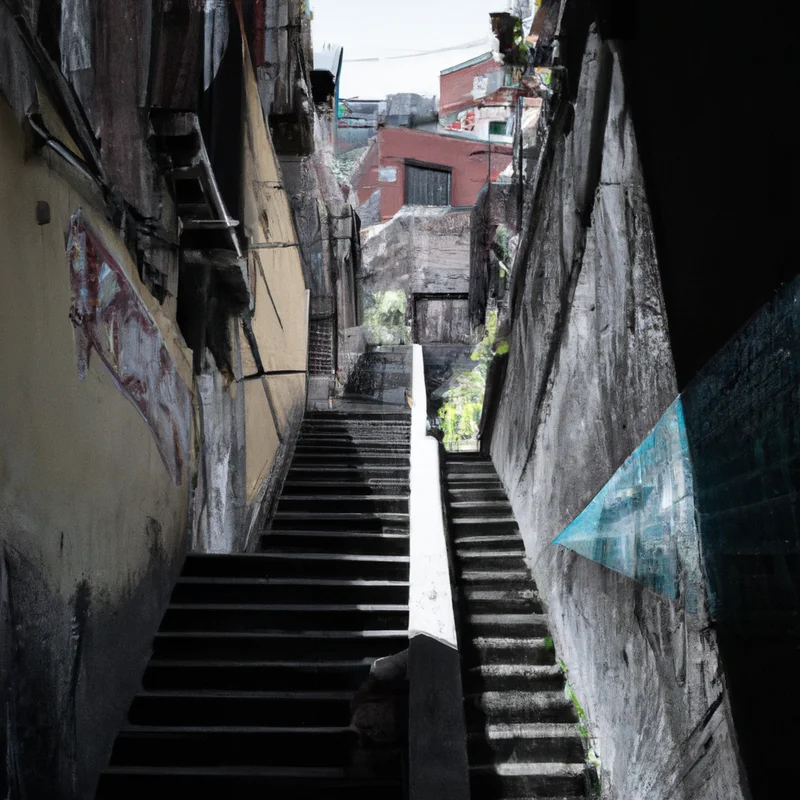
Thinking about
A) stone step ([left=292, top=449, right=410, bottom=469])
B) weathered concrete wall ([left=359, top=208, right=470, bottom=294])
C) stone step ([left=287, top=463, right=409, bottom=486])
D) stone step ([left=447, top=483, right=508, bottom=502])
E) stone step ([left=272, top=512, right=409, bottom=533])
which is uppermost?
weathered concrete wall ([left=359, top=208, right=470, bottom=294])

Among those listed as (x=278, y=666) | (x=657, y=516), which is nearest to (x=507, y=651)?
(x=278, y=666)

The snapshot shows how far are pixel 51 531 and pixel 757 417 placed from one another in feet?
9.93

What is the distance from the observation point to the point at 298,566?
6023mm

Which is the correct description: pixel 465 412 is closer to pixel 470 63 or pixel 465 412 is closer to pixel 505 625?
pixel 505 625

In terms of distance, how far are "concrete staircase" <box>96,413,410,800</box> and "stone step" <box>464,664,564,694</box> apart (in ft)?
1.78

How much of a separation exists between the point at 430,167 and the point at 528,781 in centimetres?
2664

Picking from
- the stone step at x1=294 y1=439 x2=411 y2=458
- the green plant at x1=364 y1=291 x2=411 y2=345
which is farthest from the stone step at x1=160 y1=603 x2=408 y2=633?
the green plant at x1=364 y1=291 x2=411 y2=345

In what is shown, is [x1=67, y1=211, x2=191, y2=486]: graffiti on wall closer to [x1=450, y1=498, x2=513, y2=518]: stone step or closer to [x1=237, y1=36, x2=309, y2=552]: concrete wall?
[x1=237, y1=36, x2=309, y2=552]: concrete wall

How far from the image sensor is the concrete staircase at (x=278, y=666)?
164 inches

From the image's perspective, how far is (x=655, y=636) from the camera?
11.0ft

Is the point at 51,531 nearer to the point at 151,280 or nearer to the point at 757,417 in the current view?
the point at 151,280

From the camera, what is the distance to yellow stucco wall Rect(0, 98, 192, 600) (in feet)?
10.2

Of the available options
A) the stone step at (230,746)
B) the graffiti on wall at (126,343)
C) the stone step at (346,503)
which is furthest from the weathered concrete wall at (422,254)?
the stone step at (230,746)

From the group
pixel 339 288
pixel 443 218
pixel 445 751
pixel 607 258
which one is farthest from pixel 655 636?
pixel 443 218
